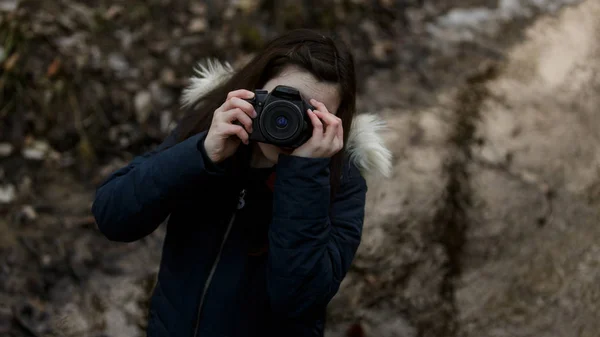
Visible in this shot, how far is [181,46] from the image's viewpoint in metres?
3.57

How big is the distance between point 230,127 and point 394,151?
1939mm

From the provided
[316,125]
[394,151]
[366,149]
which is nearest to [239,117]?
[316,125]

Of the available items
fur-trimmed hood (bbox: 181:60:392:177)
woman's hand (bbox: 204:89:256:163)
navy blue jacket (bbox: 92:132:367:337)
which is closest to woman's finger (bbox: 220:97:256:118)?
woman's hand (bbox: 204:89:256:163)

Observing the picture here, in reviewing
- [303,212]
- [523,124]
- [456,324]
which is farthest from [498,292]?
[303,212]

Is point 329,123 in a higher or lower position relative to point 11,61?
higher

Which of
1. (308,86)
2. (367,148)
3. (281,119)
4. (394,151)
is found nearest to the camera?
(281,119)

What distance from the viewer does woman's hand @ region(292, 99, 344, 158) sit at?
1419 millimetres

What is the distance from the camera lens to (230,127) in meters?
1.42

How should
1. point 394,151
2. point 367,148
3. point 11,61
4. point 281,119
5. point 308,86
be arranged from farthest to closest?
point 394,151 → point 11,61 → point 367,148 → point 308,86 → point 281,119

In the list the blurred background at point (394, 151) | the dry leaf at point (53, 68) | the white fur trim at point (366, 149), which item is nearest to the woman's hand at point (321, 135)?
the white fur trim at point (366, 149)

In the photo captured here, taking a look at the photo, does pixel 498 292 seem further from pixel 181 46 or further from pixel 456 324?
pixel 181 46

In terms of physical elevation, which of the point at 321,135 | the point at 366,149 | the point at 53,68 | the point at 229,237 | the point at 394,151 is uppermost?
the point at 321,135

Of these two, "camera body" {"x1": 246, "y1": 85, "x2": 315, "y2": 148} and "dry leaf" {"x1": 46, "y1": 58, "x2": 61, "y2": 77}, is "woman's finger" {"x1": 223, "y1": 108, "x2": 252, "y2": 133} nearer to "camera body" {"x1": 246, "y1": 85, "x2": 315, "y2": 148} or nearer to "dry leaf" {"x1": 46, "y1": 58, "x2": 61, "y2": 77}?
"camera body" {"x1": 246, "y1": 85, "x2": 315, "y2": 148}

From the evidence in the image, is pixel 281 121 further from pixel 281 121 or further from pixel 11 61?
pixel 11 61
